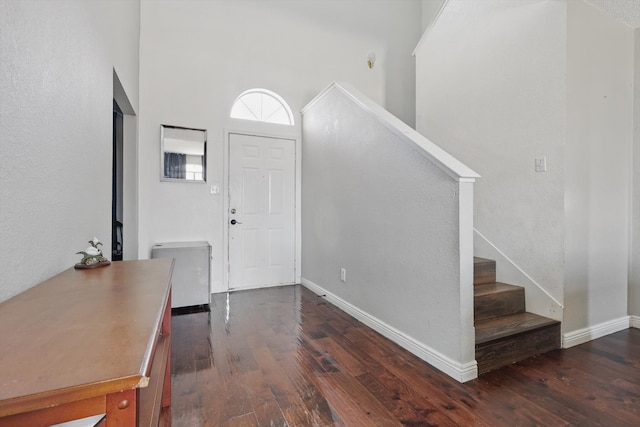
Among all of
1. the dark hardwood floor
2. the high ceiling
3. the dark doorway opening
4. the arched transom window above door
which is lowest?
the dark hardwood floor

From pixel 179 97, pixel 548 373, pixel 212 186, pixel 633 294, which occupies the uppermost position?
pixel 179 97

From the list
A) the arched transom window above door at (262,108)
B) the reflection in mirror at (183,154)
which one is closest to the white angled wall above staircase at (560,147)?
the arched transom window above door at (262,108)

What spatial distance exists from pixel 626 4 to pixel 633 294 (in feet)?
A: 7.89

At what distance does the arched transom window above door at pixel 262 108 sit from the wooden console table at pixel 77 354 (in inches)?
128

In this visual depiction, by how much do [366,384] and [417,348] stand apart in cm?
52

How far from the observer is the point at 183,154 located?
11.7ft

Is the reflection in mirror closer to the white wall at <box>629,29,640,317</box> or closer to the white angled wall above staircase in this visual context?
the white angled wall above staircase

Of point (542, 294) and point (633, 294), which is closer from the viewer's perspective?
point (542, 294)

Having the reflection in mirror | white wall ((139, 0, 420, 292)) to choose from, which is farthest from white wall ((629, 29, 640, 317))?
the reflection in mirror

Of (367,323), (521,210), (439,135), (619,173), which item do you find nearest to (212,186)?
(367,323)

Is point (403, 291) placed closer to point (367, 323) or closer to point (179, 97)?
point (367, 323)

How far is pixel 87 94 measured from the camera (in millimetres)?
1606

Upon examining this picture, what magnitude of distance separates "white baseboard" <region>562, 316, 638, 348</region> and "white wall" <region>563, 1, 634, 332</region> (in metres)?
0.04

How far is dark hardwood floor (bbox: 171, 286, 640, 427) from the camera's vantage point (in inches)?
60.4
